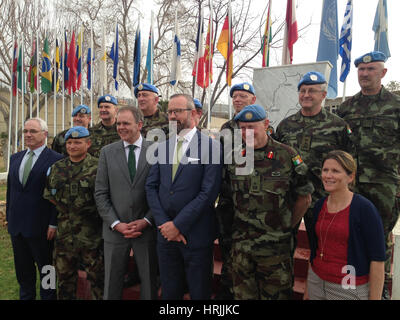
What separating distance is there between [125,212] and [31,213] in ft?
3.47

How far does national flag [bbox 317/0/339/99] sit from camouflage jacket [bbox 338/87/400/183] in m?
3.55

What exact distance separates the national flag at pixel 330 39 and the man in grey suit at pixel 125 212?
192 inches

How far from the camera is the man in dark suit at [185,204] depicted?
2273 mm

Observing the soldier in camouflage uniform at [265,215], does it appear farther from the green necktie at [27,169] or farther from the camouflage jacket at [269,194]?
the green necktie at [27,169]

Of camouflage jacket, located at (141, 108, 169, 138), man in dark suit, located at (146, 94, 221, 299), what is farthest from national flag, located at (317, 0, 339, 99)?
man in dark suit, located at (146, 94, 221, 299)

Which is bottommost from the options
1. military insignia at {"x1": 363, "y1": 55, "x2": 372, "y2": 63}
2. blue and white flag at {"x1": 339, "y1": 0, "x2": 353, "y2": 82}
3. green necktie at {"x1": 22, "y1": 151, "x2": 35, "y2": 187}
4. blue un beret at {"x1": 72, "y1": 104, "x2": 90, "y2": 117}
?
green necktie at {"x1": 22, "y1": 151, "x2": 35, "y2": 187}

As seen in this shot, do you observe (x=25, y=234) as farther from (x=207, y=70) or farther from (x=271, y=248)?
(x=207, y=70)

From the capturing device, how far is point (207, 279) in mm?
2320

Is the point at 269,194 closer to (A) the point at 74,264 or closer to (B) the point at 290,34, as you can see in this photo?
(A) the point at 74,264

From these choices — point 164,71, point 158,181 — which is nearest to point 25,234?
point 158,181

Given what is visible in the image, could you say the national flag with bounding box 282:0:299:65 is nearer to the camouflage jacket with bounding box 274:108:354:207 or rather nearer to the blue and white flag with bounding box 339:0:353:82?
the blue and white flag with bounding box 339:0:353:82

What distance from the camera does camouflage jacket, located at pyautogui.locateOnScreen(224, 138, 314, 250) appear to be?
7.10 ft

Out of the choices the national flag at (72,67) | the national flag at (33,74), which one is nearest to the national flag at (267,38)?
the national flag at (72,67)
